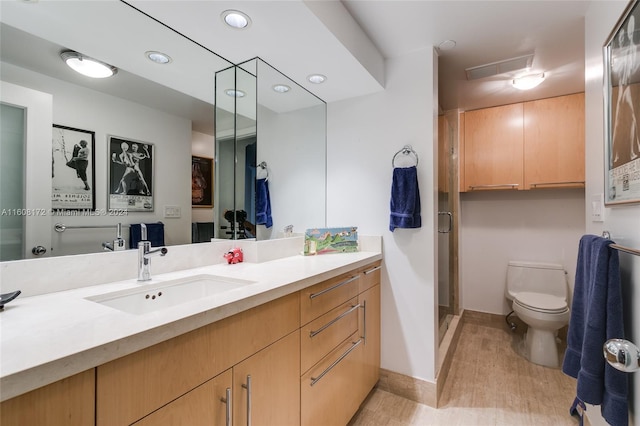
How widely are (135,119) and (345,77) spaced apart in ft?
4.10

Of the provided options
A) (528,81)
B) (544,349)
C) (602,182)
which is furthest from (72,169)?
(544,349)

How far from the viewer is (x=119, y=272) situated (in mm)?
1244

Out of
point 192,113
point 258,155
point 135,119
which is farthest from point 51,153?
point 258,155

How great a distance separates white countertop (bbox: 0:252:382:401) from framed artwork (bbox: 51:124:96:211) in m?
0.35

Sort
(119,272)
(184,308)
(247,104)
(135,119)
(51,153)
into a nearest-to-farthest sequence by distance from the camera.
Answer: (184,308) → (51,153) → (119,272) → (135,119) → (247,104)

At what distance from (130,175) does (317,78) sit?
1275mm

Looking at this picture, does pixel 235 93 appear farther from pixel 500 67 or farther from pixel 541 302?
pixel 541 302

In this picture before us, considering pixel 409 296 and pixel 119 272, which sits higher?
pixel 119 272

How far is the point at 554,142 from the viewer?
2.63m

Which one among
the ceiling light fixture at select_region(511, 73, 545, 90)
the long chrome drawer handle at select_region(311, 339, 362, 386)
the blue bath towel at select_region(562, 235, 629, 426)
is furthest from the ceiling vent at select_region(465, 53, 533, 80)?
the long chrome drawer handle at select_region(311, 339, 362, 386)

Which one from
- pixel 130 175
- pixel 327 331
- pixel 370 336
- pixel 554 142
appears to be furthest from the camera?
pixel 554 142

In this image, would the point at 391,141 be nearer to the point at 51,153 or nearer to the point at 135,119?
the point at 135,119

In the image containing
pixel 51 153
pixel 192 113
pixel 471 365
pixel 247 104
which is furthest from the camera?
pixel 471 365

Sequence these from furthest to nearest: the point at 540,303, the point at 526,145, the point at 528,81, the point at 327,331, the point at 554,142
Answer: the point at 526,145 < the point at 554,142 < the point at 540,303 < the point at 528,81 < the point at 327,331
